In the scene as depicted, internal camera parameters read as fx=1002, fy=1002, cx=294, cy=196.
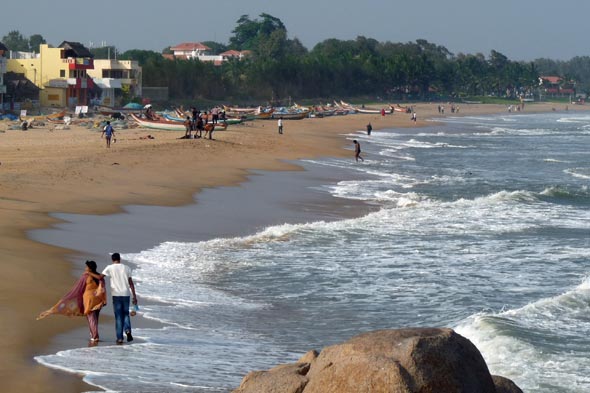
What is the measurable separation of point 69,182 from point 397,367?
22594 millimetres

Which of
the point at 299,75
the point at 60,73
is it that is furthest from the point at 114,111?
the point at 299,75

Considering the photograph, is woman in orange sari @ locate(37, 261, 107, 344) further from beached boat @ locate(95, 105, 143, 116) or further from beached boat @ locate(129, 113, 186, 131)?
beached boat @ locate(95, 105, 143, 116)

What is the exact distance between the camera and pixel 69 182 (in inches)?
1117

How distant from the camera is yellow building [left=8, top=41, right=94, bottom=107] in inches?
3164

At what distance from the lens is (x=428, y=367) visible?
7.08 m

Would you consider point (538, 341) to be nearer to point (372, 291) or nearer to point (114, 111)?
point (372, 291)

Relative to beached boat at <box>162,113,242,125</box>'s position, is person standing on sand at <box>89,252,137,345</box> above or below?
below

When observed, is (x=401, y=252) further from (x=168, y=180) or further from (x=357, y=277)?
(x=168, y=180)

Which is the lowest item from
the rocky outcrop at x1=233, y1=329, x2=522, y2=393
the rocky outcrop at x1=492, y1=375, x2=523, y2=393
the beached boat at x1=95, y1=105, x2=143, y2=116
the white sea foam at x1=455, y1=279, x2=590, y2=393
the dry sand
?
the white sea foam at x1=455, y1=279, x2=590, y2=393

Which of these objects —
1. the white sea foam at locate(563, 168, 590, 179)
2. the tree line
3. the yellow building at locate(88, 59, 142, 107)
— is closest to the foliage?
the tree line

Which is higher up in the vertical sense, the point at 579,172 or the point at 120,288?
the point at 120,288

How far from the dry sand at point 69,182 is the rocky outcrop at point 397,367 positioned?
12.4 ft

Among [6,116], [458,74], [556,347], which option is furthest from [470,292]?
[458,74]

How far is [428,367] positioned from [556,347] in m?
6.86
